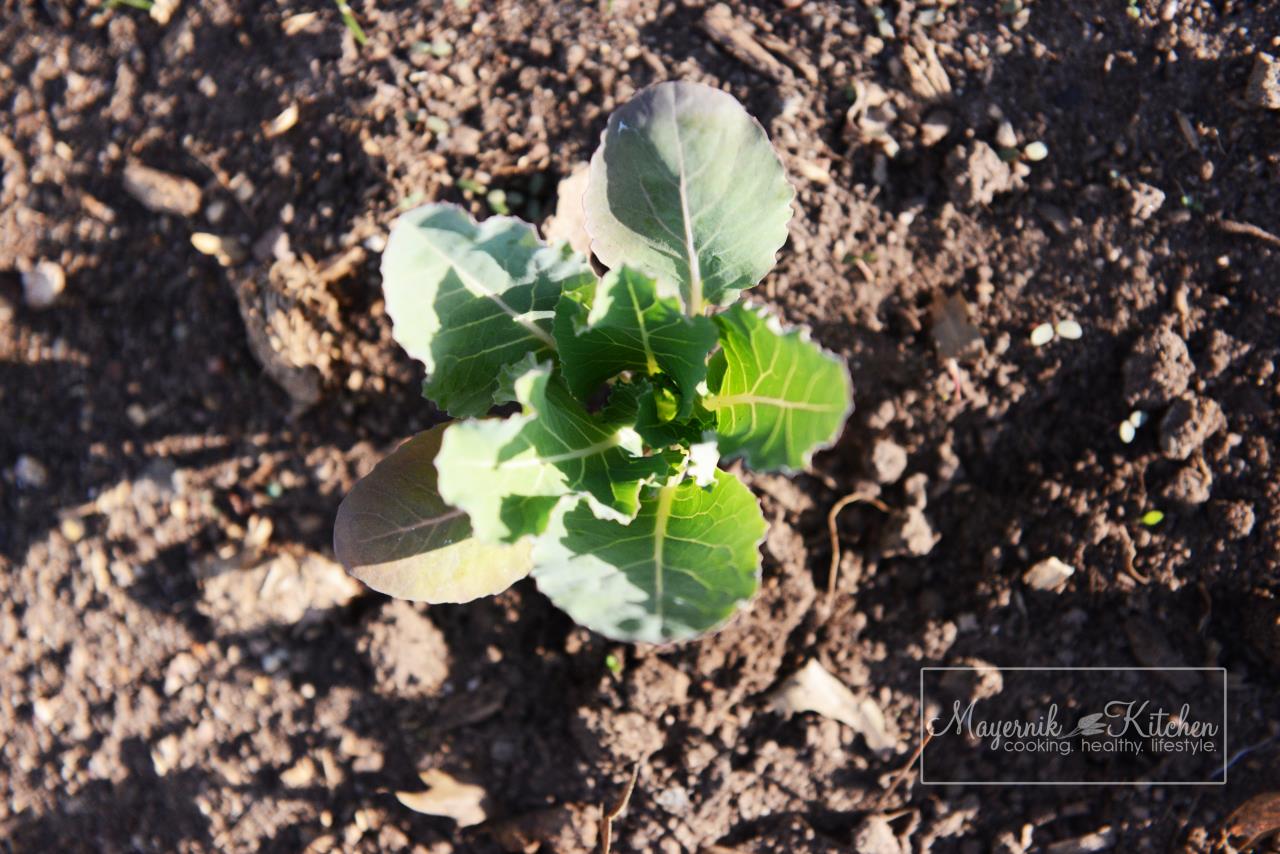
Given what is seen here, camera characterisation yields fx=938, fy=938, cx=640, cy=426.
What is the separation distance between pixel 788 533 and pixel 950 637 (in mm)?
475

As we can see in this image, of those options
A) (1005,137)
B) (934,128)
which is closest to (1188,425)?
(1005,137)

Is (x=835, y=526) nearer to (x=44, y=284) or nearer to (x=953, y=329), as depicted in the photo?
(x=953, y=329)

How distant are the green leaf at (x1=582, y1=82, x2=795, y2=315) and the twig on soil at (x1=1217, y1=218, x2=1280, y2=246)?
1.28 m

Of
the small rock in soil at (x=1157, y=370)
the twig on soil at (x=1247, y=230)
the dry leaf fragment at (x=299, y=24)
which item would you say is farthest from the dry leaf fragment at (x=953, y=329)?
the dry leaf fragment at (x=299, y=24)

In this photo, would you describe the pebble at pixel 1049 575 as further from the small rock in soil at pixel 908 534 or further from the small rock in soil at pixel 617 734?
the small rock in soil at pixel 617 734

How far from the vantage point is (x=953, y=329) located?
2277 mm

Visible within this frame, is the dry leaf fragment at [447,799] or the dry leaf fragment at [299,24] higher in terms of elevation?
the dry leaf fragment at [299,24]

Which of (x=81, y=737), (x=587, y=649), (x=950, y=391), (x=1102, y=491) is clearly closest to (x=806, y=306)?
(x=950, y=391)

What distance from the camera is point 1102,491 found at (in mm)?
2266

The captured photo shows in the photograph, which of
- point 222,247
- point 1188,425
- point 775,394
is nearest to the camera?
point 775,394

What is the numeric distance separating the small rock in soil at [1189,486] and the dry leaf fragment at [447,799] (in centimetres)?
183

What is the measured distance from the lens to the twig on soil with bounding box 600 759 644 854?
2.29 metres

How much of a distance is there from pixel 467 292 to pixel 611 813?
1.35m

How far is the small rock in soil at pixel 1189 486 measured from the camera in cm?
222
